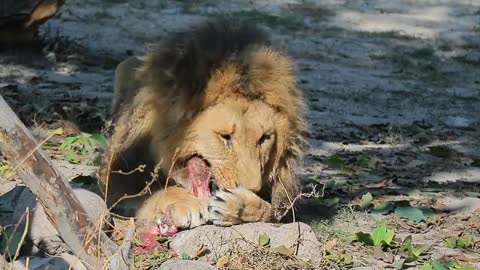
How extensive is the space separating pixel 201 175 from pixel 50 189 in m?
1.18

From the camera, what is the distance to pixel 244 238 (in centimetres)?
452

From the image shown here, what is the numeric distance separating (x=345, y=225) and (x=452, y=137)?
319 cm

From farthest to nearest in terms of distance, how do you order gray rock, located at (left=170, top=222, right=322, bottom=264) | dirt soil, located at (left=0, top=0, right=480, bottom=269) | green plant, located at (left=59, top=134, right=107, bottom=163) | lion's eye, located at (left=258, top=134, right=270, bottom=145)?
green plant, located at (left=59, top=134, right=107, bottom=163), dirt soil, located at (left=0, top=0, right=480, bottom=269), lion's eye, located at (left=258, top=134, right=270, bottom=145), gray rock, located at (left=170, top=222, right=322, bottom=264)

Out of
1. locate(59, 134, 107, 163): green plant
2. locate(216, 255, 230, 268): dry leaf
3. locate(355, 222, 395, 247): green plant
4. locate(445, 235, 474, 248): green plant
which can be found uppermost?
locate(216, 255, 230, 268): dry leaf

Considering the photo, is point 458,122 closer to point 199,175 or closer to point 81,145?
point 81,145

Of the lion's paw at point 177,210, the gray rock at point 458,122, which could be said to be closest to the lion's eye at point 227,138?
the lion's paw at point 177,210

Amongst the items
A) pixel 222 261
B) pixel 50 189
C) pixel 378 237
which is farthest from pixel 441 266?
pixel 50 189

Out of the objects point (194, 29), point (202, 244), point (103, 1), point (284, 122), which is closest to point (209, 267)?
point (202, 244)

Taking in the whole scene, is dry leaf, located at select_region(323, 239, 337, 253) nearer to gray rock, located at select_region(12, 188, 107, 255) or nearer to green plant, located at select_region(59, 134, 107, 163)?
gray rock, located at select_region(12, 188, 107, 255)

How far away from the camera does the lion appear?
4582 mm

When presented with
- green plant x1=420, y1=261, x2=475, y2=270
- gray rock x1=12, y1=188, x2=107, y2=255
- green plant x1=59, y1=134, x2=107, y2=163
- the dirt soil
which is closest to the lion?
gray rock x1=12, y1=188, x2=107, y2=255

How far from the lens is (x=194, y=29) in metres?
4.98

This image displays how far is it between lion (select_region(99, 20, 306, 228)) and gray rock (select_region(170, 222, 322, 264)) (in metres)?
0.08

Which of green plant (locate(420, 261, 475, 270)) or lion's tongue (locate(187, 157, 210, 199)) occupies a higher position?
lion's tongue (locate(187, 157, 210, 199))
